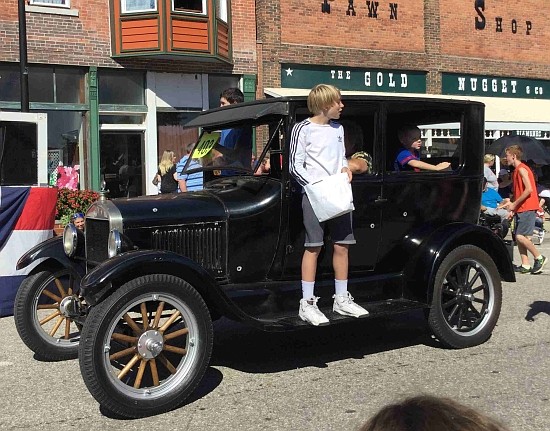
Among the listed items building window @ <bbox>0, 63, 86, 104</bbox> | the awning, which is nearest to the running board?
building window @ <bbox>0, 63, 86, 104</bbox>

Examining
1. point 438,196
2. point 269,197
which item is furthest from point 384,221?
point 269,197

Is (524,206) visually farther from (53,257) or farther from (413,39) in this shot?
(413,39)

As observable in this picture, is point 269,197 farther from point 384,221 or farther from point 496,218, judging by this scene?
point 496,218

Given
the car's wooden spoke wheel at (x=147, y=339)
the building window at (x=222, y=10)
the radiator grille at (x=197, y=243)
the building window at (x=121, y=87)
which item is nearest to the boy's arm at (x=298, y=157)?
the radiator grille at (x=197, y=243)

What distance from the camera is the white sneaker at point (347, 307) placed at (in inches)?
196

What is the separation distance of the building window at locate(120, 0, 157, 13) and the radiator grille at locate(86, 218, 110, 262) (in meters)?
10.8

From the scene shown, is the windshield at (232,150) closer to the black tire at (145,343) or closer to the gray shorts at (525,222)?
the black tire at (145,343)

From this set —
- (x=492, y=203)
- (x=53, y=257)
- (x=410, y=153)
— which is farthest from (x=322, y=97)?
(x=492, y=203)

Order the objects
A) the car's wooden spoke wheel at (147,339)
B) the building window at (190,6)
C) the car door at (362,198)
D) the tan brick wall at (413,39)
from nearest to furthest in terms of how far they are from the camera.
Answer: the car's wooden spoke wheel at (147,339) < the car door at (362,198) < the building window at (190,6) < the tan brick wall at (413,39)

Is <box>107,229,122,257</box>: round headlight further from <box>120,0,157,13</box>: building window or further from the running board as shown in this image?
<box>120,0,157,13</box>: building window

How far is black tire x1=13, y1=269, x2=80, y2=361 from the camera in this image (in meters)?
5.33

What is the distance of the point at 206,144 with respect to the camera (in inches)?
222

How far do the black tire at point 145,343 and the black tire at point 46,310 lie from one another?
1.15 meters

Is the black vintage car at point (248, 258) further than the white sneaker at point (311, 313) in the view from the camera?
No
